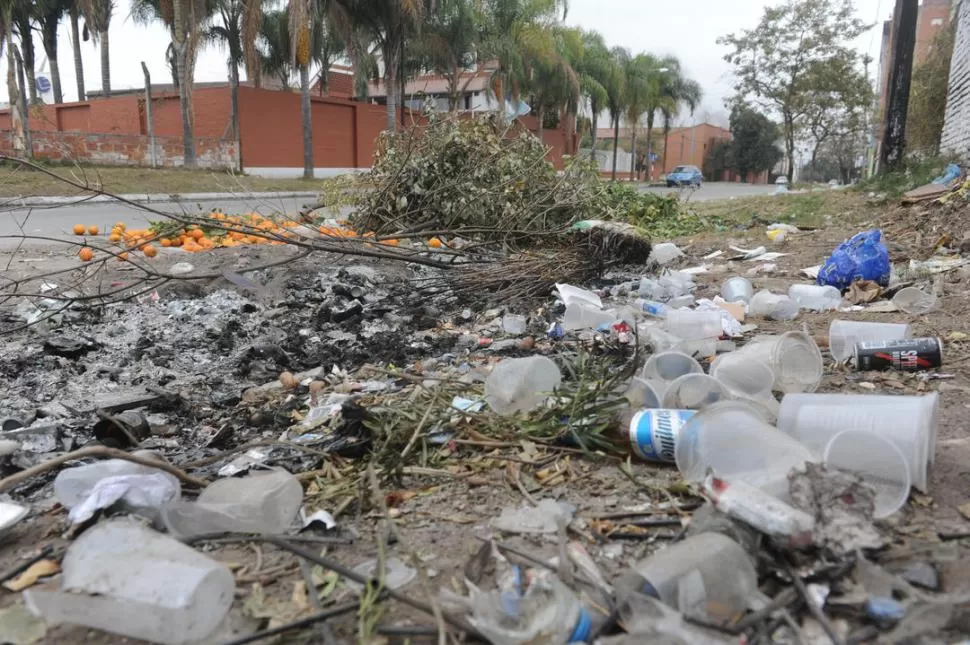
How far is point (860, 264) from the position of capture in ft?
13.5

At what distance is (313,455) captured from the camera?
2.02 m

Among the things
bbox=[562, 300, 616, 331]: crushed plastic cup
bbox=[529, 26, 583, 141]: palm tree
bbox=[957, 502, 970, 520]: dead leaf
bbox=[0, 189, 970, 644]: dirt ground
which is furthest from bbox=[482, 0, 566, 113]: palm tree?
bbox=[957, 502, 970, 520]: dead leaf

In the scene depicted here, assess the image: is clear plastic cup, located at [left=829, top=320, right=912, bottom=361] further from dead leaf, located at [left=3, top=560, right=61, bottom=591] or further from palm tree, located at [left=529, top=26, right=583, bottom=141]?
palm tree, located at [left=529, top=26, right=583, bottom=141]

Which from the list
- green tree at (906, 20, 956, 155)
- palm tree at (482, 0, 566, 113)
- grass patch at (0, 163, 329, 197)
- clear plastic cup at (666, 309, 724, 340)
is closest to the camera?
clear plastic cup at (666, 309, 724, 340)

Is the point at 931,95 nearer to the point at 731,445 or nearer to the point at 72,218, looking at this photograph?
the point at 731,445

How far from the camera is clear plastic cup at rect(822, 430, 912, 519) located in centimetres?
149

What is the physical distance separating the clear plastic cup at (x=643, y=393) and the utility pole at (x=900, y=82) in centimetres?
1090

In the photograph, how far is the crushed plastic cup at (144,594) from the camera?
1182 millimetres

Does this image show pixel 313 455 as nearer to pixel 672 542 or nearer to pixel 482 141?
pixel 672 542

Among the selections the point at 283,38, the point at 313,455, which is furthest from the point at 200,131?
the point at 313,455

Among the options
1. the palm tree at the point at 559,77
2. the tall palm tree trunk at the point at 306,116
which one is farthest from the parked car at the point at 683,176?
the tall palm tree trunk at the point at 306,116

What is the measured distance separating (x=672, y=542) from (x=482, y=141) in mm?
5442

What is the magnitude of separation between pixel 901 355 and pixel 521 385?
149cm

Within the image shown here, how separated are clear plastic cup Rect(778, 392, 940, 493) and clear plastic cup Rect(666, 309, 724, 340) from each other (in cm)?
121
